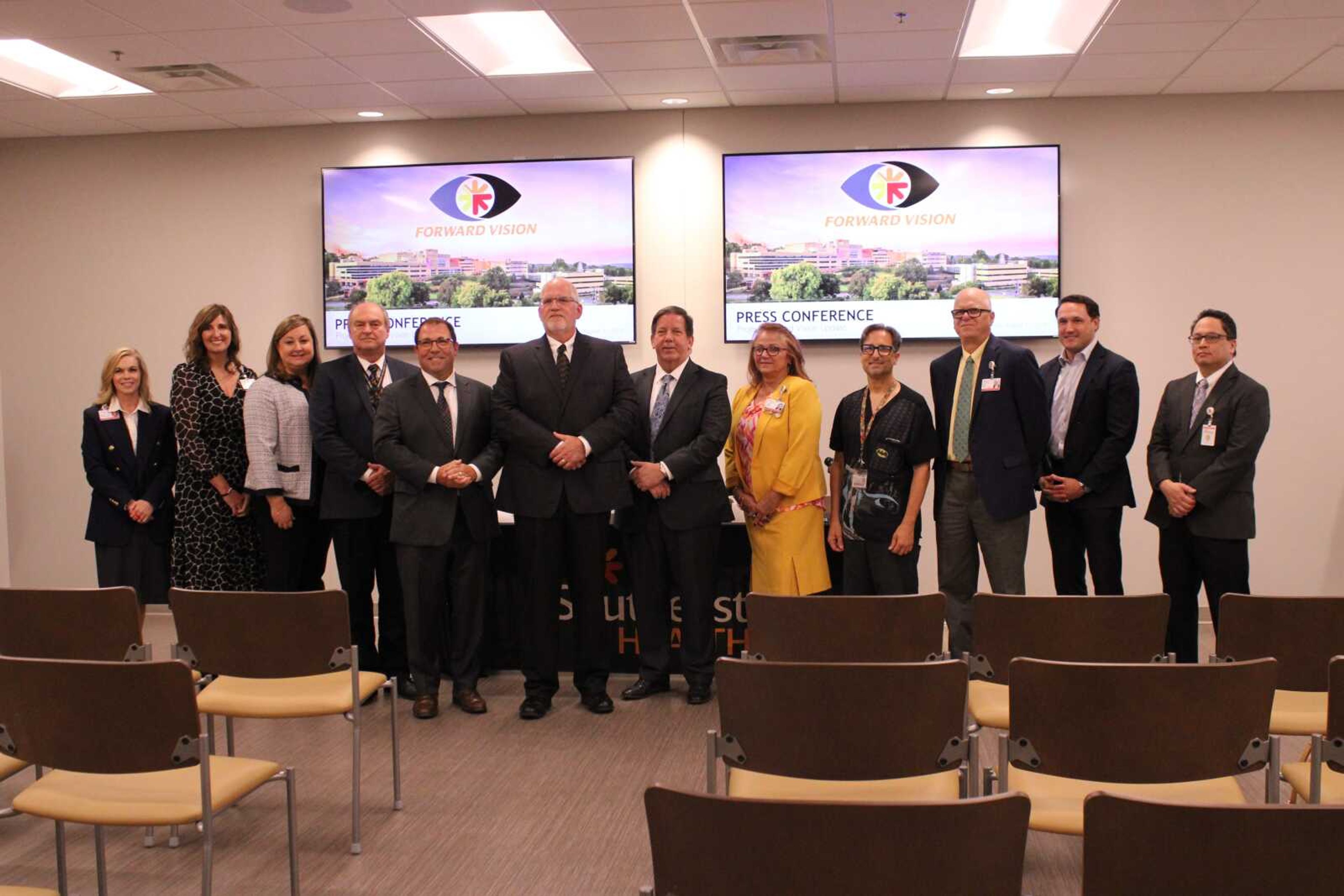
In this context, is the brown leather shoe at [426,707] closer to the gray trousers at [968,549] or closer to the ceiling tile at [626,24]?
the gray trousers at [968,549]

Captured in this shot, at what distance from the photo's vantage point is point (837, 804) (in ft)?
5.18

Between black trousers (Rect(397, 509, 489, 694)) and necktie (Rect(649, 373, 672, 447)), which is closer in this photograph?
black trousers (Rect(397, 509, 489, 694))

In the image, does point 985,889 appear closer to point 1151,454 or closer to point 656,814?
point 656,814

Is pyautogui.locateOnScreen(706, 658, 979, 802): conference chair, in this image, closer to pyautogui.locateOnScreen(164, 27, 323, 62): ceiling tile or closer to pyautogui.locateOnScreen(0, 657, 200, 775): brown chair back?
pyautogui.locateOnScreen(0, 657, 200, 775): brown chair back

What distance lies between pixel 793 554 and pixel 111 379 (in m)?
3.38

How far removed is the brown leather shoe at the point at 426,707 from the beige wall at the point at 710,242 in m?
3.06

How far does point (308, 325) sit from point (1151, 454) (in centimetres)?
390

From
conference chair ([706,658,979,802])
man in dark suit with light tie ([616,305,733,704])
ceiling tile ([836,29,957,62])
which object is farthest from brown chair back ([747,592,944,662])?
ceiling tile ([836,29,957,62])

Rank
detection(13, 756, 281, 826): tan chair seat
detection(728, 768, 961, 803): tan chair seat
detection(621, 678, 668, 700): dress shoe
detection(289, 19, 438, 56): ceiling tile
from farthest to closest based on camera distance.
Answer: detection(289, 19, 438, 56): ceiling tile → detection(621, 678, 668, 700): dress shoe → detection(728, 768, 961, 803): tan chair seat → detection(13, 756, 281, 826): tan chair seat

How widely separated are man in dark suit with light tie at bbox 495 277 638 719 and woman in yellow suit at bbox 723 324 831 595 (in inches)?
23.0

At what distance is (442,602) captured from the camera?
4.97 m

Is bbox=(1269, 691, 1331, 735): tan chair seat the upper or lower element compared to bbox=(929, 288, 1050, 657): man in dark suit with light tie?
lower

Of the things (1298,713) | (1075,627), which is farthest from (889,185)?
(1298,713)

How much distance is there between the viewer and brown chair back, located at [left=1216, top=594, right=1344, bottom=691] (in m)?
3.05
